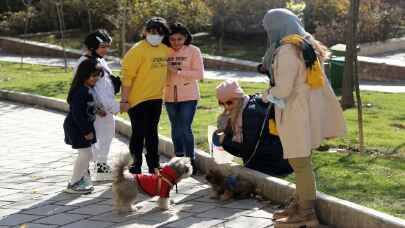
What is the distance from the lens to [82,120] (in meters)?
6.83

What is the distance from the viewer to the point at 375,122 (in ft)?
31.7

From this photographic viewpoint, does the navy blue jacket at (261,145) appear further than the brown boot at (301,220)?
Yes

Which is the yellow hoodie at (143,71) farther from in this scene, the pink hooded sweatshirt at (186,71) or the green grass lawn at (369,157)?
the green grass lawn at (369,157)

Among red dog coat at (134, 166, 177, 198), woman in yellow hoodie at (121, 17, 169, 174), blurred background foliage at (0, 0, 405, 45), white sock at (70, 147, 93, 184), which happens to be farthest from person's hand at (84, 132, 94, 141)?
blurred background foliage at (0, 0, 405, 45)

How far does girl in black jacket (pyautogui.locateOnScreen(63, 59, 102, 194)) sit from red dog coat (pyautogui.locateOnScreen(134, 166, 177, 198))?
2.82 feet

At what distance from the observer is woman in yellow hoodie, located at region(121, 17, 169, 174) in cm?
716

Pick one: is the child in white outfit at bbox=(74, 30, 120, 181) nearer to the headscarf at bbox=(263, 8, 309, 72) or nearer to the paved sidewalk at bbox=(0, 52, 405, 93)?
the headscarf at bbox=(263, 8, 309, 72)

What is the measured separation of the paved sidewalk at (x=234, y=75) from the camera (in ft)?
47.2

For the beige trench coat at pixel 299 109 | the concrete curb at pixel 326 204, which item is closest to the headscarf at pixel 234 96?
the concrete curb at pixel 326 204

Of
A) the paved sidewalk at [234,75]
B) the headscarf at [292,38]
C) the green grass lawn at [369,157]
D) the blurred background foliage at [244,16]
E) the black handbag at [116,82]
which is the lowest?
the green grass lawn at [369,157]

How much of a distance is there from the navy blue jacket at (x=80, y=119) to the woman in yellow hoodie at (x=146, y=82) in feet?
1.43

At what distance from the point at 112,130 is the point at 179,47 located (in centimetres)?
108

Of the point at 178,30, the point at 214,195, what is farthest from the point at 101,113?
the point at 214,195

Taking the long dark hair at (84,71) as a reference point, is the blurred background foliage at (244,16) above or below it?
above
